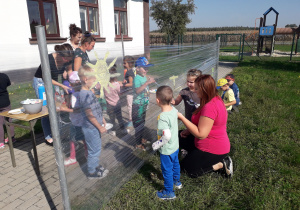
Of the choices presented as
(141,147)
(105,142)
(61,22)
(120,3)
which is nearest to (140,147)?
(141,147)

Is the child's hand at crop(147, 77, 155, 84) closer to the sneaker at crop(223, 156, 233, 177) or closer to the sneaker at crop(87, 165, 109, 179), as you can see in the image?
the sneaker at crop(87, 165, 109, 179)

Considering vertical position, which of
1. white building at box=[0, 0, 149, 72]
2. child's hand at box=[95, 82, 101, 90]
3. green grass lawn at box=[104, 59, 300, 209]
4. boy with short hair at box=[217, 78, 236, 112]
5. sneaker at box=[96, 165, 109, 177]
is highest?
white building at box=[0, 0, 149, 72]

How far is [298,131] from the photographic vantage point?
4188 mm

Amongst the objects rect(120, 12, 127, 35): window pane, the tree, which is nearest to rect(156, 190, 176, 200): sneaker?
rect(120, 12, 127, 35): window pane

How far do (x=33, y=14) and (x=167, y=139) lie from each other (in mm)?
7562

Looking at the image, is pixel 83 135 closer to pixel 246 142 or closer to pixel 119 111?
pixel 119 111

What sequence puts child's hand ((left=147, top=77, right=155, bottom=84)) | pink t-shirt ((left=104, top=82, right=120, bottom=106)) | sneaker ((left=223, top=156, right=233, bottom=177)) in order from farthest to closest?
child's hand ((left=147, top=77, right=155, bottom=84)) → sneaker ((left=223, top=156, right=233, bottom=177)) → pink t-shirt ((left=104, top=82, right=120, bottom=106))

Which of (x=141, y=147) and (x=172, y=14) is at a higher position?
(x=172, y=14)

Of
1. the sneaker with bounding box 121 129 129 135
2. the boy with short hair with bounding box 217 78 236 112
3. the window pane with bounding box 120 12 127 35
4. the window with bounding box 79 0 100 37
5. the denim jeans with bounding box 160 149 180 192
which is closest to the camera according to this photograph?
the denim jeans with bounding box 160 149 180 192

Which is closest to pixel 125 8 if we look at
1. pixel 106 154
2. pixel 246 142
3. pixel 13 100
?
pixel 13 100

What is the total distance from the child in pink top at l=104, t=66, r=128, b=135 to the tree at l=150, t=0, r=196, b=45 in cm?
2435

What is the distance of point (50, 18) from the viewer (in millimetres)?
8156

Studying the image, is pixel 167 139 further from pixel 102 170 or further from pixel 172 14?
pixel 172 14

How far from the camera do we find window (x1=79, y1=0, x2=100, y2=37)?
30.4 ft
